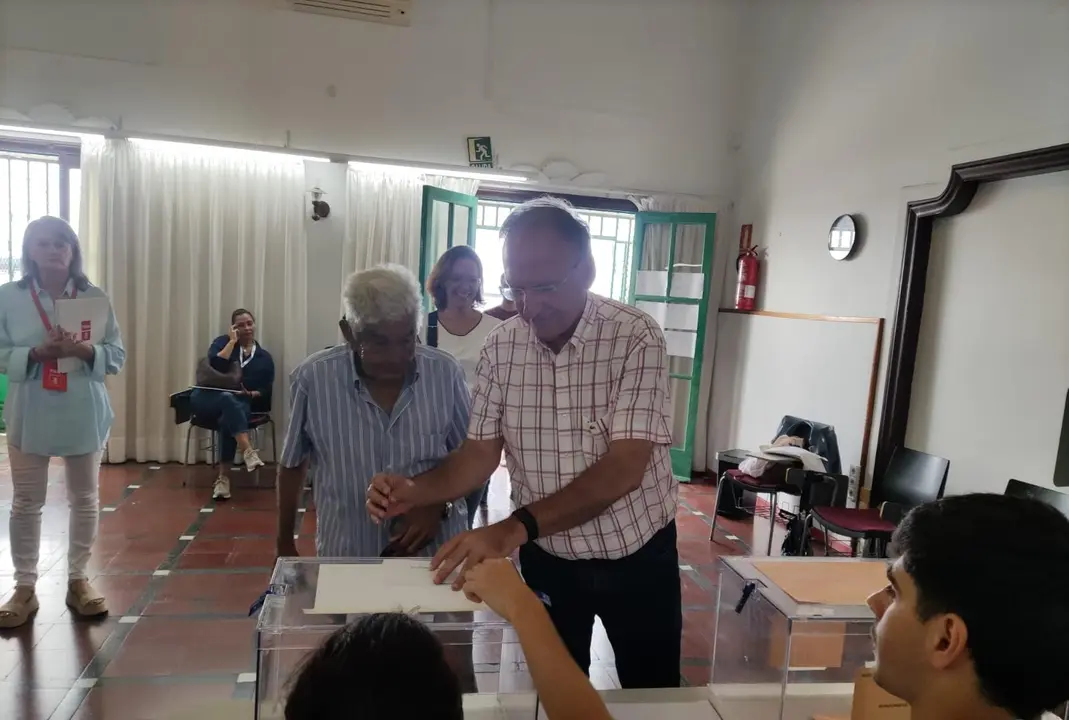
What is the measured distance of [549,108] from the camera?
5.66m

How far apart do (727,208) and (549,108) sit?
1.81 metres

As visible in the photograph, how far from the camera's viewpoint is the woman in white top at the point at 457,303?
3715mm

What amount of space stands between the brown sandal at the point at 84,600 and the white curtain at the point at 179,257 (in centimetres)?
266

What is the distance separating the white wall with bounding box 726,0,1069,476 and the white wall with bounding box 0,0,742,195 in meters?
0.55

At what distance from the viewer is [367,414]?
1.65 m

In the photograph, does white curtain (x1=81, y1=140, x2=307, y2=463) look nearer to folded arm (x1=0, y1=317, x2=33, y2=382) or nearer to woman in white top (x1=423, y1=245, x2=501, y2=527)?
woman in white top (x1=423, y1=245, x2=501, y2=527)

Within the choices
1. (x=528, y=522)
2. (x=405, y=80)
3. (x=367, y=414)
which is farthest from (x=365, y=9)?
(x=528, y=522)

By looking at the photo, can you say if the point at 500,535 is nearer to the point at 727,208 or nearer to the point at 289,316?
the point at 289,316

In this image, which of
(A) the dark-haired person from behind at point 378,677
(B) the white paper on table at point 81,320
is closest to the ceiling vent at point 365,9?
(B) the white paper on table at point 81,320

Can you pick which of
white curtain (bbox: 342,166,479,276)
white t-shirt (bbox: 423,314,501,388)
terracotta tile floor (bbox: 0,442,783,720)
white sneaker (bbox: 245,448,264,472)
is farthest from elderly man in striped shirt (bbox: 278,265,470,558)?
white curtain (bbox: 342,166,479,276)

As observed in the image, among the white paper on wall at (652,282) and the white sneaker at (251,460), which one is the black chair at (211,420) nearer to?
the white sneaker at (251,460)

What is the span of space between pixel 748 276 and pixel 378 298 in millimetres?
4547

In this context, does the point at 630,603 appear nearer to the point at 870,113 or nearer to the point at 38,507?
the point at 38,507

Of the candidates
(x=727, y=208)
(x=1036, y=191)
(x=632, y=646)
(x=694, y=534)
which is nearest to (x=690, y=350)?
(x=727, y=208)
